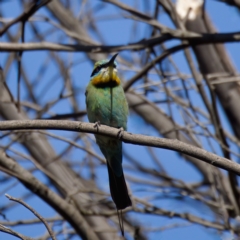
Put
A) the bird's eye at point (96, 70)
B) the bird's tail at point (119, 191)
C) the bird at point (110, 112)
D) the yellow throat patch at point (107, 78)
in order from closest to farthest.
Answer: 1. the bird's tail at point (119, 191)
2. the bird at point (110, 112)
3. the yellow throat patch at point (107, 78)
4. the bird's eye at point (96, 70)

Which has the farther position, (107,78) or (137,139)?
(107,78)

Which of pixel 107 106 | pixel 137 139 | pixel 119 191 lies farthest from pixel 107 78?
pixel 137 139

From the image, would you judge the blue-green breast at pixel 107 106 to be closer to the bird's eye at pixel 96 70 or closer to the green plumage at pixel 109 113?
the green plumage at pixel 109 113

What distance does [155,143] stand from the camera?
3.29 m

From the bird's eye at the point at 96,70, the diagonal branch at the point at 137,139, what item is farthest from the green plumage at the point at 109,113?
the diagonal branch at the point at 137,139

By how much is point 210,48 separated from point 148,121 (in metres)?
0.95

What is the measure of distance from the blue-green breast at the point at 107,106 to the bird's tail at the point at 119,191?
40 centimetres

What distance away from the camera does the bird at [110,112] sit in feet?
15.5

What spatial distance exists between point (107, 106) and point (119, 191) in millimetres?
658

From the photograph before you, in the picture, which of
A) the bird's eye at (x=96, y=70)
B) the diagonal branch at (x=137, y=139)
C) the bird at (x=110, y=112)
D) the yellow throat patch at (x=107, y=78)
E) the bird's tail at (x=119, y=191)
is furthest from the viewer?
the bird's eye at (x=96, y=70)

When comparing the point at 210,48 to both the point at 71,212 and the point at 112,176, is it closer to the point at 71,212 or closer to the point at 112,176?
the point at 112,176

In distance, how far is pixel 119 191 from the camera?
464cm

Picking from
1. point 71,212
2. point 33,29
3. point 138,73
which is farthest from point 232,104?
point 33,29

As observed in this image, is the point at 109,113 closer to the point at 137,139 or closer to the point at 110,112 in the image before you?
the point at 110,112
